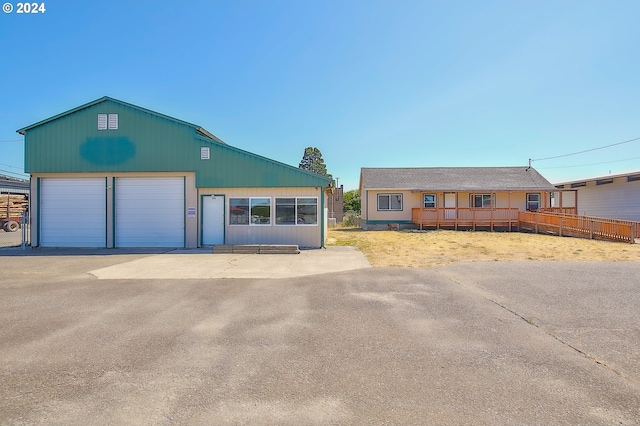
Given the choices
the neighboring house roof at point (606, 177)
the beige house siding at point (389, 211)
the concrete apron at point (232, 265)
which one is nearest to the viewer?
the concrete apron at point (232, 265)

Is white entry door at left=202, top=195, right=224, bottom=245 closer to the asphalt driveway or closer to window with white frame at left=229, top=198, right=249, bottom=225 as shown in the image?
window with white frame at left=229, top=198, right=249, bottom=225

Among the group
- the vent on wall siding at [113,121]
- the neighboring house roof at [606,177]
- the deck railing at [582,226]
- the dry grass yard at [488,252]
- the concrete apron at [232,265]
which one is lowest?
the concrete apron at [232,265]

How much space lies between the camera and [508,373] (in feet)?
11.9

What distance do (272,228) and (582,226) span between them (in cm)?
1744

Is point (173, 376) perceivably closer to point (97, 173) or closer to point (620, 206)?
point (97, 173)

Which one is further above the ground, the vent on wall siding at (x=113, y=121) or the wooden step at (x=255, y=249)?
the vent on wall siding at (x=113, y=121)

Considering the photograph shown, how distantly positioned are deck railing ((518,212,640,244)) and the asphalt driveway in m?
12.0

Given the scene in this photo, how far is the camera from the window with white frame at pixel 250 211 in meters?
15.5

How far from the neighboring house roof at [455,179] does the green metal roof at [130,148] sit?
13.2 meters

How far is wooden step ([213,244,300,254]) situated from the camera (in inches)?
549

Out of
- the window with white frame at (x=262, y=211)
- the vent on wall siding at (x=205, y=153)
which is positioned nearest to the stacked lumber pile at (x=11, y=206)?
the vent on wall siding at (x=205, y=153)

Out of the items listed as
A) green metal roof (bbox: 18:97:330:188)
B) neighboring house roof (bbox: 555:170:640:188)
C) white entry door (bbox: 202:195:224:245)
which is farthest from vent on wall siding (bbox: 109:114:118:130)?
neighboring house roof (bbox: 555:170:640:188)

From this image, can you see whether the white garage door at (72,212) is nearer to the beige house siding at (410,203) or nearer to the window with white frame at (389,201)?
the beige house siding at (410,203)

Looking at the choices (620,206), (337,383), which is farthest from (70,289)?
(620,206)
